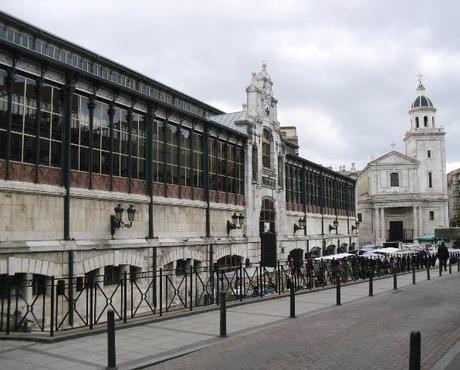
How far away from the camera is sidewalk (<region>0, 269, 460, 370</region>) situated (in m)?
8.97

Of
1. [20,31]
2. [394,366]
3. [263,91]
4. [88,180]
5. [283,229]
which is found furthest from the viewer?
[283,229]

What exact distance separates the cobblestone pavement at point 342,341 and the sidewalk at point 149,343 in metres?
0.36

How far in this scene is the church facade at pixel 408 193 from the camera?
79.2 meters

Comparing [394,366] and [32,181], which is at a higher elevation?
[32,181]

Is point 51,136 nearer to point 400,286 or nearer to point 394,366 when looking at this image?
point 394,366

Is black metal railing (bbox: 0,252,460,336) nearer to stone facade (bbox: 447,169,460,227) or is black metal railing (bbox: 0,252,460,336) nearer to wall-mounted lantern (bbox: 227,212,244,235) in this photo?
wall-mounted lantern (bbox: 227,212,244,235)

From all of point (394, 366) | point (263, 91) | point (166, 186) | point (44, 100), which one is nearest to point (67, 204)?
point (44, 100)

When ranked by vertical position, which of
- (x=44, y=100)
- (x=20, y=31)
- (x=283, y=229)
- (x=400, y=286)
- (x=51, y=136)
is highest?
(x=20, y=31)

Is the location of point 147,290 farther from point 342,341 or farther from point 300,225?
point 300,225

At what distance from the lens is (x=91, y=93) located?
58.4 ft

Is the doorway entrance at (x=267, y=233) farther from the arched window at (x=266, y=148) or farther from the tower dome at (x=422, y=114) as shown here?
the tower dome at (x=422, y=114)

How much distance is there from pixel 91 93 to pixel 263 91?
579 inches

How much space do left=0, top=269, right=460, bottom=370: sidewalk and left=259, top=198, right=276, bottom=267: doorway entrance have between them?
14.4 metres

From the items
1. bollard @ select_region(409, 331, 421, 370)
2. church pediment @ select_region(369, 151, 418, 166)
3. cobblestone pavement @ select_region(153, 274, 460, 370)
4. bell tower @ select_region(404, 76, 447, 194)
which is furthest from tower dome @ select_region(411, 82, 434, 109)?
bollard @ select_region(409, 331, 421, 370)
